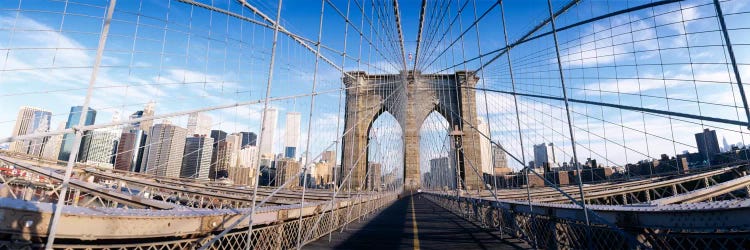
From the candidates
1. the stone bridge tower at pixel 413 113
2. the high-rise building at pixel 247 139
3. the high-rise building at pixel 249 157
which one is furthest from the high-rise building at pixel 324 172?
the high-rise building at pixel 247 139

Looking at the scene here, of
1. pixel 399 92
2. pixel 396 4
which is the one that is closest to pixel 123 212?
pixel 396 4

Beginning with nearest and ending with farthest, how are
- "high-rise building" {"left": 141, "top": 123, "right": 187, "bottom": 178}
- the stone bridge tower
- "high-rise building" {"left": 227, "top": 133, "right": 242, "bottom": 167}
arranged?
"high-rise building" {"left": 141, "top": 123, "right": 187, "bottom": 178}
"high-rise building" {"left": 227, "top": 133, "right": 242, "bottom": 167}
the stone bridge tower

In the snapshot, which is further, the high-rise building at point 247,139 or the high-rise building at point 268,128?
the high-rise building at point 247,139

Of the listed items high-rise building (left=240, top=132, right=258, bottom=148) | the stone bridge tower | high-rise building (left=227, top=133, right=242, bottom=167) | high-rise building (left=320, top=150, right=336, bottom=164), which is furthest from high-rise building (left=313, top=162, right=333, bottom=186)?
high-rise building (left=240, top=132, right=258, bottom=148)

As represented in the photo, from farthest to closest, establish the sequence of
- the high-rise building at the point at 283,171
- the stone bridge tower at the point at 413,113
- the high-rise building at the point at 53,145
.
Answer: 1. the stone bridge tower at the point at 413,113
2. the high-rise building at the point at 283,171
3. the high-rise building at the point at 53,145

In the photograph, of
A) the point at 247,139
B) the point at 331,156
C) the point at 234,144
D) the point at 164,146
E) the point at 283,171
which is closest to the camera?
the point at 164,146

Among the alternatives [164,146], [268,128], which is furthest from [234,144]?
[268,128]

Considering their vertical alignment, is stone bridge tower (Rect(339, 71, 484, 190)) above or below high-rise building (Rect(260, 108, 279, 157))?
above

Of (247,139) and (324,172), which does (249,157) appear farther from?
(324,172)

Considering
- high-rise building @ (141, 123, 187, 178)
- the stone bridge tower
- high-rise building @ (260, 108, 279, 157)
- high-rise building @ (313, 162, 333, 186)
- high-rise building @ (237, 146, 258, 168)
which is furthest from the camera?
high-rise building @ (313, 162, 333, 186)

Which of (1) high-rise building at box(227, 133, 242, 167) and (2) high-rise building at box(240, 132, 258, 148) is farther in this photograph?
(1) high-rise building at box(227, 133, 242, 167)

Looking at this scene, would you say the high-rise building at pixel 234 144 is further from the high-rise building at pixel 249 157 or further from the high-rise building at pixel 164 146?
the high-rise building at pixel 164 146

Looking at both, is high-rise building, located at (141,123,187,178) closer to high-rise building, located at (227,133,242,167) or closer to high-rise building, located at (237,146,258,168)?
high-rise building, located at (227,133,242,167)

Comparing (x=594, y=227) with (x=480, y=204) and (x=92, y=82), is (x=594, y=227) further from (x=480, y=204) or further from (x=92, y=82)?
(x=480, y=204)
